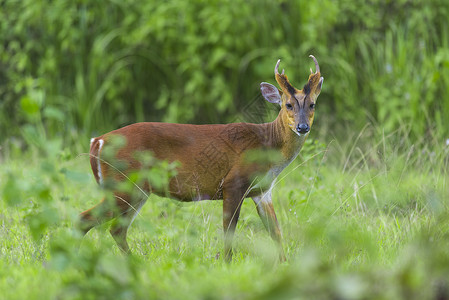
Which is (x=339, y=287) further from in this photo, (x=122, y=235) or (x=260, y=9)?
(x=260, y=9)

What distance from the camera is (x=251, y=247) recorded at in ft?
13.3

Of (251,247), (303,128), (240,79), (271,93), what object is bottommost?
(240,79)

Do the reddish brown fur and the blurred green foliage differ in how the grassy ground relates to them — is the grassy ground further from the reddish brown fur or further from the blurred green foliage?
the blurred green foliage

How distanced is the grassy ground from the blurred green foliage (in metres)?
1.03

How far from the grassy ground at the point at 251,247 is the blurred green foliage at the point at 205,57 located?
1032 mm

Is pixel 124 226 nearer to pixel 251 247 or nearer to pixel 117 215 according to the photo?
pixel 117 215

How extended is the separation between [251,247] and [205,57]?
14.6ft

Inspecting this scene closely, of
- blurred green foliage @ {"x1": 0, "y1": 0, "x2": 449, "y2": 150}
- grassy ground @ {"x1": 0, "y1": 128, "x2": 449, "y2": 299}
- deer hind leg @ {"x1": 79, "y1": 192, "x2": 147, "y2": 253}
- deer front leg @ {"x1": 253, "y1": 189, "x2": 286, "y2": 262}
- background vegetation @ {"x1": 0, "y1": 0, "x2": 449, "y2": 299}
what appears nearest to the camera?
grassy ground @ {"x1": 0, "y1": 128, "x2": 449, "y2": 299}

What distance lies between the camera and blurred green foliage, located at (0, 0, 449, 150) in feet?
24.8

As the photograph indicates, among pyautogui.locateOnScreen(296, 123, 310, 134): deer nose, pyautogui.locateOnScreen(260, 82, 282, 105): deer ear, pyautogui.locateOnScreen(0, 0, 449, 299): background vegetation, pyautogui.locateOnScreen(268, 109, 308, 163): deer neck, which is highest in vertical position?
pyautogui.locateOnScreen(260, 82, 282, 105): deer ear

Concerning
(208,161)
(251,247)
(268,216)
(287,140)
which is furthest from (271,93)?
(251,247)

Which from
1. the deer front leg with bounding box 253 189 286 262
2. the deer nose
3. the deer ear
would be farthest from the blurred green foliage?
the deer nose

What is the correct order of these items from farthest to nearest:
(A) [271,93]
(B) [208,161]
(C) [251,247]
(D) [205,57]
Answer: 1. (D) [205,57]
2. (A) [271,93]
3. (B) [208,161]
4. (C) [251,247]

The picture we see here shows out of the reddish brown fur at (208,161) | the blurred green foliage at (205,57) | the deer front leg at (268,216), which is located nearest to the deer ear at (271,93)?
the reddish brown fur at (208,161)
